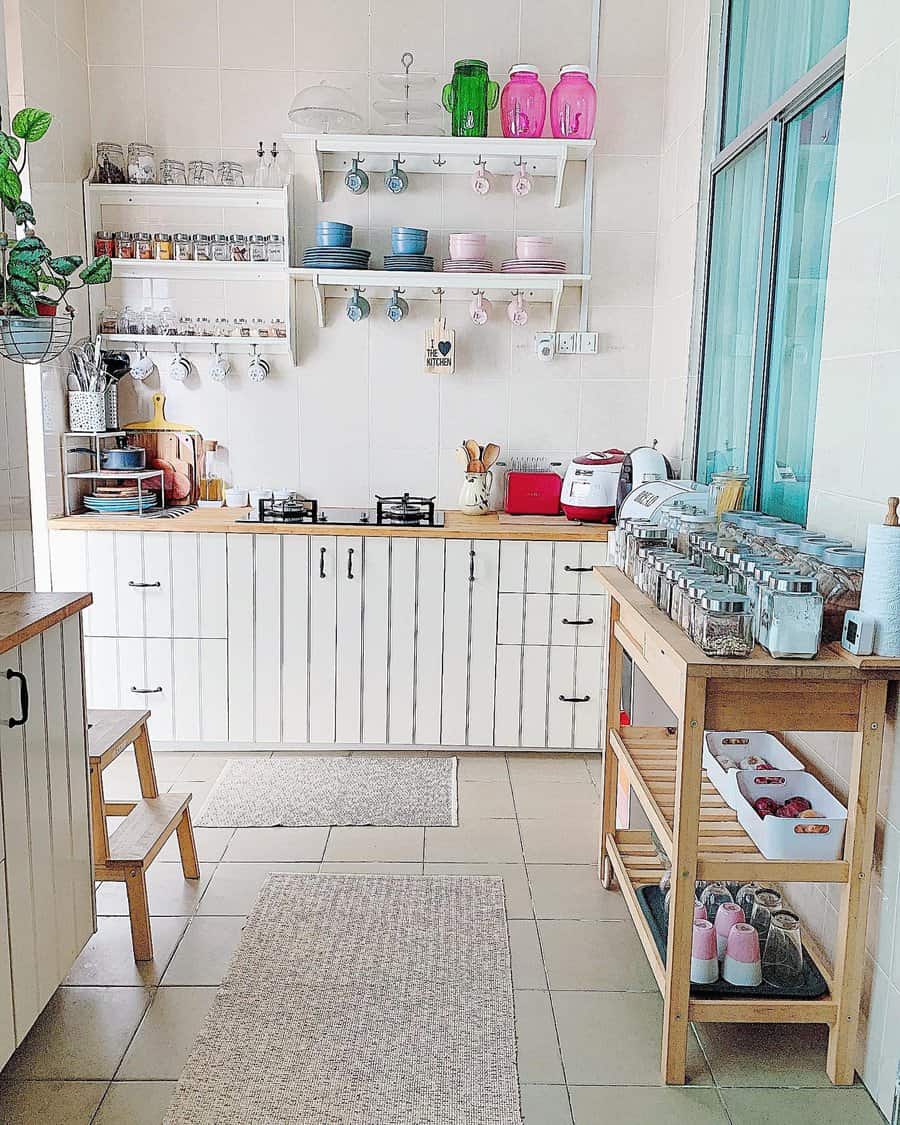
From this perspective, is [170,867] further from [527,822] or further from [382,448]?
[382,448]

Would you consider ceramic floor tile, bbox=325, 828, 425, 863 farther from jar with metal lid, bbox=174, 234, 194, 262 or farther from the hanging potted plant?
jar with metal lid, bbox=174, 234, 194, 262

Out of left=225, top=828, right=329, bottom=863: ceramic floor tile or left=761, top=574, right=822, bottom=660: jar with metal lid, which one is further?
left=225, top=828, right=329, bottom=863: ceramic floor tile

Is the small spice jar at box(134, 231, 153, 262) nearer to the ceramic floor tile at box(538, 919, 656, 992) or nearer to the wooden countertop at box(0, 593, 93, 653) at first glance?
the wooden countertop at box(0, 593, 93, 653)

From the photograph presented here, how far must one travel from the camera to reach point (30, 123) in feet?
7.33

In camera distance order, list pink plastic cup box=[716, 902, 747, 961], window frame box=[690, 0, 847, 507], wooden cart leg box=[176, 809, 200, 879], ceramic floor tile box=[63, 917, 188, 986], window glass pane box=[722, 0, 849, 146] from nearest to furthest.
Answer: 1. pink plastic cup box=[716, 902, 747, 961]
2. ceramic floor tile box=[63, 917, 188, 986]
3. window glass pane box=[722, 0, 849, 146]
4. window frame box=[690, 0, 847, 507]
5. wooden cart leg box=[176, 809, 200, 879]

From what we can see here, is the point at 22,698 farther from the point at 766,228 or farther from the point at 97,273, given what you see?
the point at 766,228

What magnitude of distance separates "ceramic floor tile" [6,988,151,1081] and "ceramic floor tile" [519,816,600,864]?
1.24 metres

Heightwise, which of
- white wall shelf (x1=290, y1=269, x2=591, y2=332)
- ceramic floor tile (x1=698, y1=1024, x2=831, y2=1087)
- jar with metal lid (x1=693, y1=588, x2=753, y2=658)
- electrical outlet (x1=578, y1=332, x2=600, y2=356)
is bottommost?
ceramic floor tile (x1=698, y1=1024, x2=831, y2=1087)

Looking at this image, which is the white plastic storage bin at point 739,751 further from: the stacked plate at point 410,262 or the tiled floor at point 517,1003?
the stacked plate at point 410,262

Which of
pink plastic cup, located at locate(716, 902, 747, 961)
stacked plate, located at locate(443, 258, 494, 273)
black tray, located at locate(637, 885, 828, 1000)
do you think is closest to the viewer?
black tray, located at locate(637, 885, 828, 1000)

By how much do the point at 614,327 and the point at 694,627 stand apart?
97.4 inches

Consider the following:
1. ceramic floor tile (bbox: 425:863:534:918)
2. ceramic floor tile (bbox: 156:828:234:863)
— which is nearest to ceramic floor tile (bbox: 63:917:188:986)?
ceramic floor tile (bbox: 156:828:234:863)

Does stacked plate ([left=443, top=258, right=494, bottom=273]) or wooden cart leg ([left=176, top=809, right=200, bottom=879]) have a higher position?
stacked plate ([left=443, top=258, right=494, bottom=273])

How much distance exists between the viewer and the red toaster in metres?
4.16
